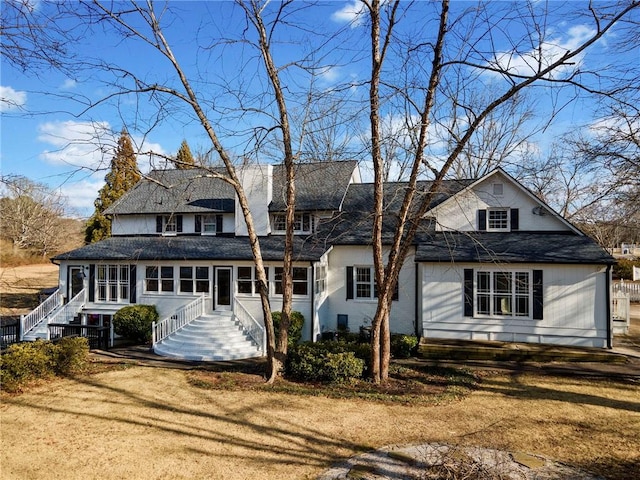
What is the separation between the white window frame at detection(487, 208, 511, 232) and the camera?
16516 mm

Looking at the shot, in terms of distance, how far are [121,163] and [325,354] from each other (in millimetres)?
7326

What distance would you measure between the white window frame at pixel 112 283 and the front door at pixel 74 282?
985mm

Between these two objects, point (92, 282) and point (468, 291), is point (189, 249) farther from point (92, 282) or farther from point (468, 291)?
point (468, 291)

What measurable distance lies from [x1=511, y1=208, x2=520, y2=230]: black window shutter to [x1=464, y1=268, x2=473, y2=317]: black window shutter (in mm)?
3336

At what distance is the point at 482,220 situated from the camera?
16.7 m

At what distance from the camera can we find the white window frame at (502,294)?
14344 mm

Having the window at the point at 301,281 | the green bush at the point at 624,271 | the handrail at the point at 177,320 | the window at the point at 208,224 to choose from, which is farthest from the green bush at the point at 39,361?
the green bush at the point at 624,271

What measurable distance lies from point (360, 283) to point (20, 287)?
12.1 metres

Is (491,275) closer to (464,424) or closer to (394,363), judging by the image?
(394,363)

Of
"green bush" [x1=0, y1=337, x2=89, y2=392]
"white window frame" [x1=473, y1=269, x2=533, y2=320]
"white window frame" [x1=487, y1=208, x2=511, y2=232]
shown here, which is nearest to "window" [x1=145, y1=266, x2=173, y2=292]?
"green bush" [x1=0, y1=337, x2=89, y2=392]

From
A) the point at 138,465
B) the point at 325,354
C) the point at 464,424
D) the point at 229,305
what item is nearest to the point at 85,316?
the point at 229,305

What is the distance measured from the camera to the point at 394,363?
12953 millimetres

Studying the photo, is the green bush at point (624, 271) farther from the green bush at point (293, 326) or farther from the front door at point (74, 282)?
the front door at point (74, 282)

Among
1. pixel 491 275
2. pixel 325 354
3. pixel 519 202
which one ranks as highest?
pixel 519 202
